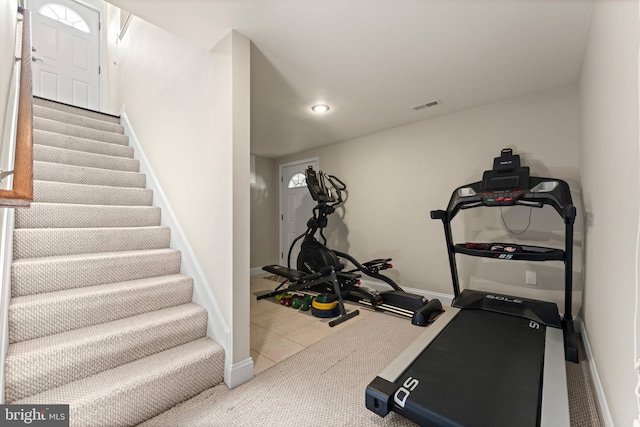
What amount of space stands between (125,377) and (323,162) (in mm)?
3632

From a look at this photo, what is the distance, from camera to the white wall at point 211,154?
5.74ft

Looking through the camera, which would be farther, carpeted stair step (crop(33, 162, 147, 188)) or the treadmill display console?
carpeted stair step (crop(33, 162, 147, 188))

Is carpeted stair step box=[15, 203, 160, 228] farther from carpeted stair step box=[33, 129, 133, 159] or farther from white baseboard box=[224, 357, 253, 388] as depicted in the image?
white baseboard box=[224, 357, 253, 388]

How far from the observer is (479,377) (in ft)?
4.80

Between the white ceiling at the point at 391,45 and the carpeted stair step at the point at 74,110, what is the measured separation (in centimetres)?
231

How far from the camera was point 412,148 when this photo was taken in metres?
3.43

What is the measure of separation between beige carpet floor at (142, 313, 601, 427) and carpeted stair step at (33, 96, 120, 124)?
12.6ft

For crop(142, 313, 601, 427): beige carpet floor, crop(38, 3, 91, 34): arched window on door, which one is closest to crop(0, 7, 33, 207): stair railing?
crop(142, 313, 601, 427): beige carpet floor

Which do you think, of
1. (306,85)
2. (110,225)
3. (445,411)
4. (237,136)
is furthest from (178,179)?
(445,411)

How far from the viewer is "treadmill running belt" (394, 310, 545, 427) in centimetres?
121

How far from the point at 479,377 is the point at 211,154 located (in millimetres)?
2123

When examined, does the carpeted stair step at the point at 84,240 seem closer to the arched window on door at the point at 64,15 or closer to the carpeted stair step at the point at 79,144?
the carpeted stair step at the point at 79,144

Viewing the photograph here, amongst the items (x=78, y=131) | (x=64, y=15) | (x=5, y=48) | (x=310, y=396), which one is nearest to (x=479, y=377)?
(x=310, y=396)

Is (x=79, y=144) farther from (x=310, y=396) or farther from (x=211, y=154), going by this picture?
(x=310, y=396)
